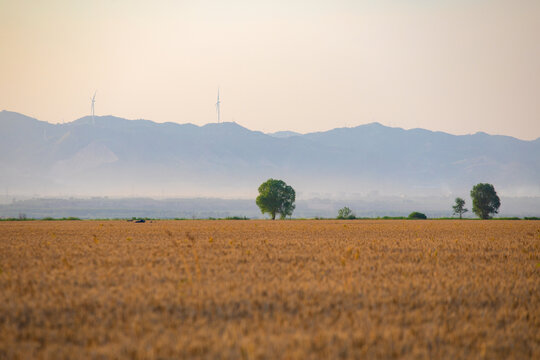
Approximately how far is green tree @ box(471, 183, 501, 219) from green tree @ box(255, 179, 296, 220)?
4980cm

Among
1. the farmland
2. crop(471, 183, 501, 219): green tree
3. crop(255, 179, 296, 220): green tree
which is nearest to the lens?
the farmland

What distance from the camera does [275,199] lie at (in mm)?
120375

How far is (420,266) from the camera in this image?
17.5 m

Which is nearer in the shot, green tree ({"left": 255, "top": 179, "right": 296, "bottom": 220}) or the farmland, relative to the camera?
the farmland

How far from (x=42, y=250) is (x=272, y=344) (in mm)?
17761

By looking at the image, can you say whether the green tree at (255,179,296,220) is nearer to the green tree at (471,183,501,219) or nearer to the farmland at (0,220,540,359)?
the green tree at (471,183,501,219)

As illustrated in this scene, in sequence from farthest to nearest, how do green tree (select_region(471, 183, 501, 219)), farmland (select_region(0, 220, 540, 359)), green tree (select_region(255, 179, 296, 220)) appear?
green tree (select_region(471, 183, 501, 219)) < green tree (select_region(255, 179, 296, 220)) < farmland (select_region(0, 220, 540, 359))

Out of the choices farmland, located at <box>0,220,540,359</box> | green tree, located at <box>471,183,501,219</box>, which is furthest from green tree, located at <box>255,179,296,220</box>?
farmland, located at <box>0,220,540,359</box>

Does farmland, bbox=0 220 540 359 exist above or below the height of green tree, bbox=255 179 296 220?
below

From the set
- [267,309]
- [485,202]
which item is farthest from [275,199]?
[267,309]

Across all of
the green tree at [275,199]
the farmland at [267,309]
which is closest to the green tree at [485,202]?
the green tree at [275,199]

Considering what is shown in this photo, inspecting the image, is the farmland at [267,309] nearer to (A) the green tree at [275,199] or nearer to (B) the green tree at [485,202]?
(A) the green tree at [275,199]

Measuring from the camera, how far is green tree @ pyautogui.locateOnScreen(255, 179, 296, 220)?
12006cm

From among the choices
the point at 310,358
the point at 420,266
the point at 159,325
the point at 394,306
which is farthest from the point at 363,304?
the point at 420,266
